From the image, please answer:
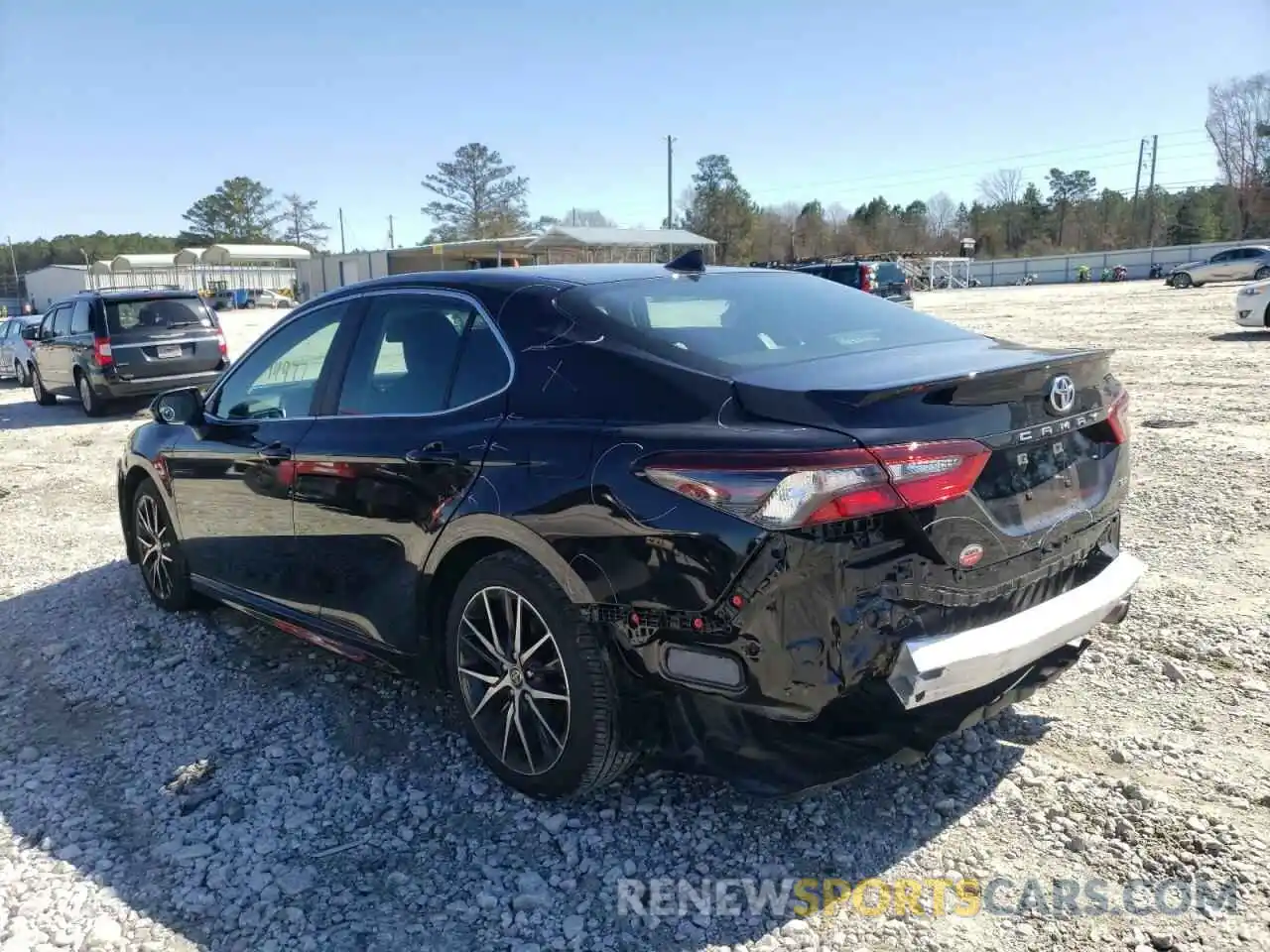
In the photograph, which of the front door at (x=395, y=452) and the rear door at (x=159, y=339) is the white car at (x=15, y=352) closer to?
the rear door at (x=159, y=339)

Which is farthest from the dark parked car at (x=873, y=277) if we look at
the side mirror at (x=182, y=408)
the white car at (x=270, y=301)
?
the white car at (x=270, y=301)

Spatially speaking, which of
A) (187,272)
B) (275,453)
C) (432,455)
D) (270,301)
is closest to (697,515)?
(432,455)

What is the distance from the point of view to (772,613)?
239 cm

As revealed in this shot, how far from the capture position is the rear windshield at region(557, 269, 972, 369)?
2977 millimetres

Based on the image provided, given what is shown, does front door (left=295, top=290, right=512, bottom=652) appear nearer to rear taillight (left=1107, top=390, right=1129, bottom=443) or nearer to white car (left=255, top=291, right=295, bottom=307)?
rear taillight (left=1107, top=390, right=1129, bottom=443)

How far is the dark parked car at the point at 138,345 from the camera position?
43.3ft

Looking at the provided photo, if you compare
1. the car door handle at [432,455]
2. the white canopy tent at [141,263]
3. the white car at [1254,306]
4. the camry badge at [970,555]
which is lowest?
the camry badge at [970,555]

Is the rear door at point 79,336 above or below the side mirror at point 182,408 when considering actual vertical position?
above

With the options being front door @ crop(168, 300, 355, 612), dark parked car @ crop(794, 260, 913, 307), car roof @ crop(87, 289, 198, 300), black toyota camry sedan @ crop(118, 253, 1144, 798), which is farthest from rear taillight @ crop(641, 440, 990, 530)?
dark parked car @ crop(794, 260, 913, 307)

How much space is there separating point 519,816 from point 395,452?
1296 mm

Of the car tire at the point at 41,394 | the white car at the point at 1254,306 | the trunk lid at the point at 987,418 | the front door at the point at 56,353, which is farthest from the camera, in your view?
the white car at the point at 1254,306

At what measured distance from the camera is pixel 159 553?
5.07 m

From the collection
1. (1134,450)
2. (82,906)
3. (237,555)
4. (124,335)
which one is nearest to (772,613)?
(82,906)

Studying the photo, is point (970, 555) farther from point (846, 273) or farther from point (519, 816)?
point (846, 273)
